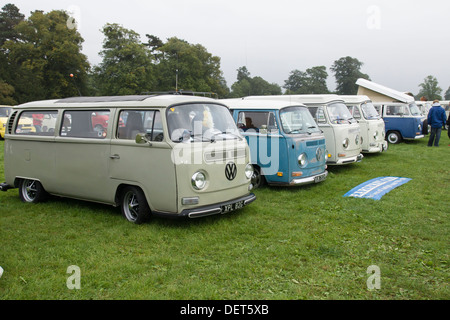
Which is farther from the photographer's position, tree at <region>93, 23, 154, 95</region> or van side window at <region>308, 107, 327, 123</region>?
tree at <region>93, 23, 154, 95</region>

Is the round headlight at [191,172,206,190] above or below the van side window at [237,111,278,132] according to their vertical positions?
below

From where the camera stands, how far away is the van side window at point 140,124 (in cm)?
619

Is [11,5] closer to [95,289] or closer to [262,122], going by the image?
[262,122]

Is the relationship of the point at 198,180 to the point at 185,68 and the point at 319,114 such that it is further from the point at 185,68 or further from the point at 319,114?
the point at 185,68

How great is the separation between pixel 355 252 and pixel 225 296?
7.21ft

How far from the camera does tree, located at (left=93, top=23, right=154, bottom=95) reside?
2002 inches

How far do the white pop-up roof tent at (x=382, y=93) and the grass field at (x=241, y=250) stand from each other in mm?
12264

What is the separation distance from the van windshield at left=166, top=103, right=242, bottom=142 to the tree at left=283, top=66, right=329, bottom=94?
5475cm

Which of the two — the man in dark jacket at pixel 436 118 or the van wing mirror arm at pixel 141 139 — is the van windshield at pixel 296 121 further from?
the man in dark jacket at pixel 436 118

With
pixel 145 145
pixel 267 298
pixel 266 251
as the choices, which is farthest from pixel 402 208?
pixel 145 145

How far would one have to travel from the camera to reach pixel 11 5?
5459cm

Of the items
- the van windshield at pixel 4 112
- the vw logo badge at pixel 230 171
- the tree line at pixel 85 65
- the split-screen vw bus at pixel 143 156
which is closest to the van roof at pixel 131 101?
the split-screen vw bus at pixel 143 156

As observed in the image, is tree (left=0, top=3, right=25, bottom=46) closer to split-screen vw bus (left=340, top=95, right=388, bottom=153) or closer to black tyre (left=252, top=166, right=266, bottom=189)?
split-screen vw bus (left=340, top=95, right=388, bottom=153)

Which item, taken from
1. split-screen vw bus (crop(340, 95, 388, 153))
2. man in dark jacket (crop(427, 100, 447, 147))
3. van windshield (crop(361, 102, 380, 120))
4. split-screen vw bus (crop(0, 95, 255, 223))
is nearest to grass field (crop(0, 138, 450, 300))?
split-screen vw bus (crop(0, 95, 255, 223))
